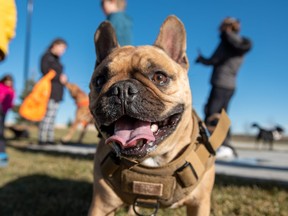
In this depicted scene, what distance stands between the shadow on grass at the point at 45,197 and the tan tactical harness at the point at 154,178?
0.80m

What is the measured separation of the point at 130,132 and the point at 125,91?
23 centimetres

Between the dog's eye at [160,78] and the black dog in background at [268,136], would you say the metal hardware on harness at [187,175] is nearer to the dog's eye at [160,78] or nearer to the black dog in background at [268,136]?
the dog's eye at [160,78]

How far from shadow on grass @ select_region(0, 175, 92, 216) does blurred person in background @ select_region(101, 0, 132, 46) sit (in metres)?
2.08

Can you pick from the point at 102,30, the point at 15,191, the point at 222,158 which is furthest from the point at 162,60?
the point at 222,158

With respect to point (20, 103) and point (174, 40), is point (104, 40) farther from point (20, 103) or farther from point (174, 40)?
point (20, 103)

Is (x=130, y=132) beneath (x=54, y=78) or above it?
above

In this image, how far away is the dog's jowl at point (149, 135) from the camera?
1729 millimetres

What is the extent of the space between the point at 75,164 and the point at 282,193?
9.73ft

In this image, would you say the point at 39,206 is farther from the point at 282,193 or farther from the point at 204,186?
the point at 282,193

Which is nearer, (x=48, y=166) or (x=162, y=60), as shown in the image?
(x=162, y=60)

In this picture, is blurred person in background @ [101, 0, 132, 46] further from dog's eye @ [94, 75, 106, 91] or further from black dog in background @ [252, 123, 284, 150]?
black dog in background @ [252, 123, 284, 150]

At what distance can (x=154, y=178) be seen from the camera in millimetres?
1960

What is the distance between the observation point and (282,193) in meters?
3.20

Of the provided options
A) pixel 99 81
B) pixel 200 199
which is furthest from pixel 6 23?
pixel 200 199
